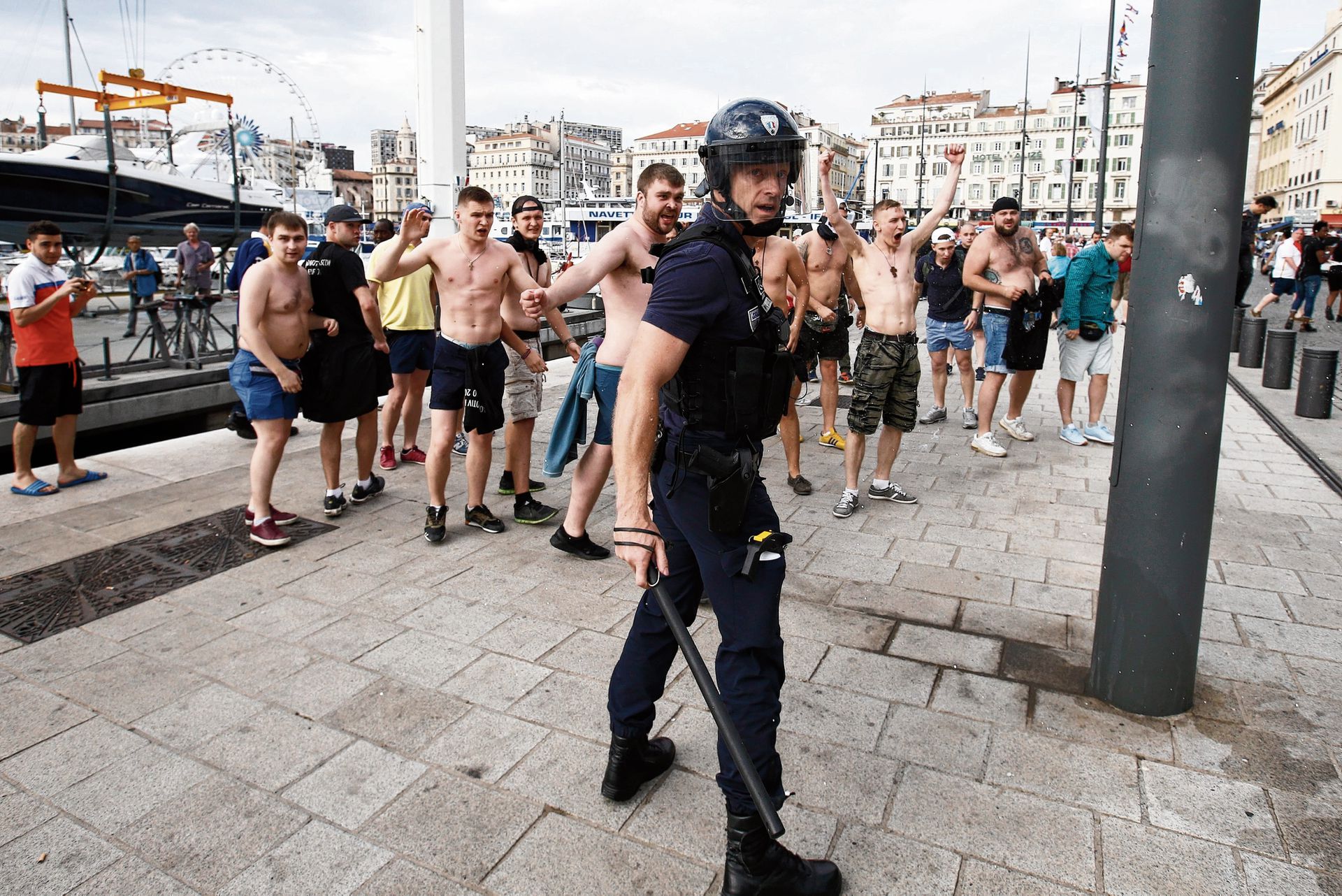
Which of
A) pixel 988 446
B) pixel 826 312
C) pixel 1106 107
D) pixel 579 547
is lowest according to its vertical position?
pixel 579 547

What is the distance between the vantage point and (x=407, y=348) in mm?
6750

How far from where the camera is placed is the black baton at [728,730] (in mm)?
2025

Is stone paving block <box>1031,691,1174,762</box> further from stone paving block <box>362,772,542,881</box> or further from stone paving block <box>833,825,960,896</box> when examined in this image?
stone paving block <box>362,772,542,881</box>

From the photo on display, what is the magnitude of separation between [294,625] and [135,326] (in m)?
11.1

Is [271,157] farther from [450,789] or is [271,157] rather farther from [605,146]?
[605,146]

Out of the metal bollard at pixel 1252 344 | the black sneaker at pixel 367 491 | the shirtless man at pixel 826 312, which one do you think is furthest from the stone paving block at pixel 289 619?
the metal bollard at pixel 1252 344

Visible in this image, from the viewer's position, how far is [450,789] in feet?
8.88

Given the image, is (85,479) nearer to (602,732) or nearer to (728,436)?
(602,732)

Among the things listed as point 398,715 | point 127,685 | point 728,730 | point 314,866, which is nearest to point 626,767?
point 728,730

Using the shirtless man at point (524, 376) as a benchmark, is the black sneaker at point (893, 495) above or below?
below

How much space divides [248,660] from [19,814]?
1.02 meters

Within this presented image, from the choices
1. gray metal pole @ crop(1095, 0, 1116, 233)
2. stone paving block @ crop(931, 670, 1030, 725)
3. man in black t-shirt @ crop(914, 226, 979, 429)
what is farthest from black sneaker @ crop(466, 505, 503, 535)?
gray metal pole @ crop(1095, 0, 1116, 233)

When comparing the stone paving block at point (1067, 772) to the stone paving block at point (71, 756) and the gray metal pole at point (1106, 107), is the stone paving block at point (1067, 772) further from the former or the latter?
the gray metal pole at point (1106, 107)

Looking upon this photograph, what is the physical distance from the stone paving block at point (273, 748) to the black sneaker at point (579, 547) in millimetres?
1852
